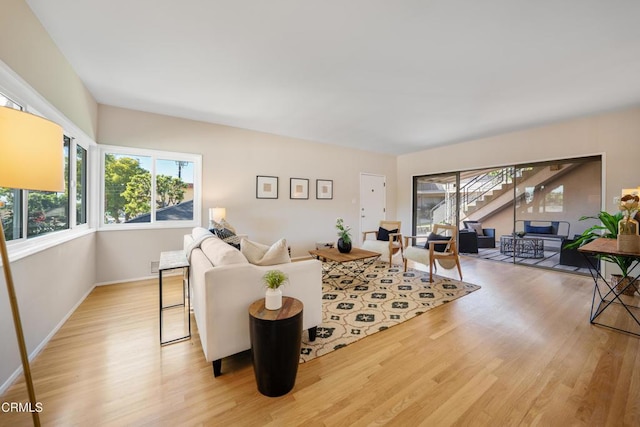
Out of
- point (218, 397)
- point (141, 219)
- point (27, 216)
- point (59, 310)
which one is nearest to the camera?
point (218, 397)

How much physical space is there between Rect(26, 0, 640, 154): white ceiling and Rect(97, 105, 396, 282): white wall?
1.19 feet

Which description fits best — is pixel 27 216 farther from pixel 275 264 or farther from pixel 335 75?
pixel 335 75


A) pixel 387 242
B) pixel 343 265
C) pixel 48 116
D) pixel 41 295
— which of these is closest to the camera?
pixel 41 295

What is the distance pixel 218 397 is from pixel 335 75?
10.3 feet

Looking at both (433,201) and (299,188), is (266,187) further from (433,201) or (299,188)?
(433,201)

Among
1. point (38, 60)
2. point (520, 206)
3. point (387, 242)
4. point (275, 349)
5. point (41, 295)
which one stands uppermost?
point (38, 60)

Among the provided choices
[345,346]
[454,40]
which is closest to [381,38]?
[454,40]

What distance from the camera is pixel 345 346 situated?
2117 millimetres

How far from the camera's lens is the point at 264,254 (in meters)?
2.10

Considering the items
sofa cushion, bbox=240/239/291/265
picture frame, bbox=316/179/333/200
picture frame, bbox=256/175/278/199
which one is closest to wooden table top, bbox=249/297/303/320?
sofa cushion, bbox=240/239/291/265

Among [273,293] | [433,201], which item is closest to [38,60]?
[273,293]

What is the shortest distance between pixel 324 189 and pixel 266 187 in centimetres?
144

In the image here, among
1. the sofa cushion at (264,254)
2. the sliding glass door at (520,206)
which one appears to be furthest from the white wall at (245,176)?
the sofa cushion at (264,254)

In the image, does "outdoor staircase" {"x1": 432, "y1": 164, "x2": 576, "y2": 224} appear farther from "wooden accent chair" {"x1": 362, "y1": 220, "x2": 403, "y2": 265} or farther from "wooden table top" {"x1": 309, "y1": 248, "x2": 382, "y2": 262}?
"wooden table top" {"x1": 309, "y1": 248, "x2": 382, "y2": 262}
